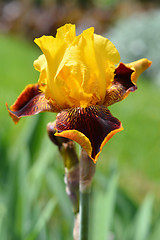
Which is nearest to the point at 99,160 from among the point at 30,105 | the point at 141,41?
the point at 30,105

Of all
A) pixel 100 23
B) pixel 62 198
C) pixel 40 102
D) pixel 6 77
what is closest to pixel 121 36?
pixel 100 23

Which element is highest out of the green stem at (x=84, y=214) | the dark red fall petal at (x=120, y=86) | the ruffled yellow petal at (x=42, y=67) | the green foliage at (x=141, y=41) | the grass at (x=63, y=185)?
the green foliage at (x=141, y=41)

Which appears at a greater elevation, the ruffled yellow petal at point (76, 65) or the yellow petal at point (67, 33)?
the yellow petal at point (67, 33)

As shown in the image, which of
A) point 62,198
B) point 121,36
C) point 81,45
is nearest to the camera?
point 81,45

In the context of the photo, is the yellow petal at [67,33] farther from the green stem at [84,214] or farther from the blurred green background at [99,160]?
the blurred green background at [99,160]

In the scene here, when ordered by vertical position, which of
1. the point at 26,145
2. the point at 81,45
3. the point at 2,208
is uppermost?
the point at 81,45

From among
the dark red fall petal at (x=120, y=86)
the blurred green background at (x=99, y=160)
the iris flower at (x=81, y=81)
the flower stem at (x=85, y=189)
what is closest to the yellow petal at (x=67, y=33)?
the iris flower at (x=81, y=81)

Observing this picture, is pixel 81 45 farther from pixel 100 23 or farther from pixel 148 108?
pixel 100 23
